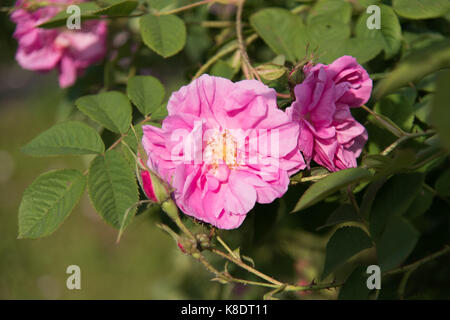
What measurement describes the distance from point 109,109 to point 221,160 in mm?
291

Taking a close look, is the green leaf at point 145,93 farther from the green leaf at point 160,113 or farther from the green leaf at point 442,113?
the green leaf at point 442,113

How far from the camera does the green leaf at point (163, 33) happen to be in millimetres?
862

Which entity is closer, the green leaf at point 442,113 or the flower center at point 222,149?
the green leaf at point 442,113

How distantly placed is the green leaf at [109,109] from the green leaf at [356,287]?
0.47 metres

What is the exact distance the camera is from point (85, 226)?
2977 millimetres

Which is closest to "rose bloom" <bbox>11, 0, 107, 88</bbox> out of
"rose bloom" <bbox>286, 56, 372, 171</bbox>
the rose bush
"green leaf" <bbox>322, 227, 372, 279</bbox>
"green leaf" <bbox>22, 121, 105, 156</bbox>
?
the rose bush

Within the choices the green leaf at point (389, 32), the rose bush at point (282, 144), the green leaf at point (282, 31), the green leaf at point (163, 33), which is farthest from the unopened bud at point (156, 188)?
the green leaf at point (389, 32)

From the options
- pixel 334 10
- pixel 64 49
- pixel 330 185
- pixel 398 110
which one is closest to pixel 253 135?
pixel 330 185

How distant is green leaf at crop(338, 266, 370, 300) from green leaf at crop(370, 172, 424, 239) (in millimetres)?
85

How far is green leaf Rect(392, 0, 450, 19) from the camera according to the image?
0.82 metres

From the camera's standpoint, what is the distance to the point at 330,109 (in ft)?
2.14

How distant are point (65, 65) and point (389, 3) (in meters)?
0.79
